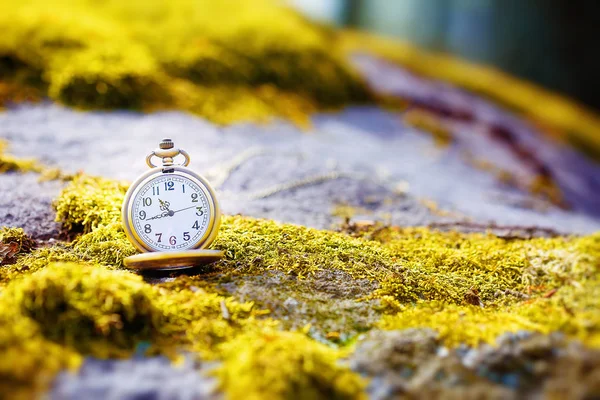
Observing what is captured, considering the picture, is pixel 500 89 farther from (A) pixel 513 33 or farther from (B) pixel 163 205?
(B) pixel 163 205

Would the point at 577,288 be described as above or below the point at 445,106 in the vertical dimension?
below

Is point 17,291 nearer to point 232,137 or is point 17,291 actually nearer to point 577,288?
point 577,288

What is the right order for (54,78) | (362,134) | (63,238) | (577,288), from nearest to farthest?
(577,288) → (63,238) → (54,78) → (362,134)

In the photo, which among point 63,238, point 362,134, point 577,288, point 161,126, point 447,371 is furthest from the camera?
point 362,134

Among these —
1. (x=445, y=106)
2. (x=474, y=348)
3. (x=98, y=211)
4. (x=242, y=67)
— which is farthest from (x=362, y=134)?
(x=474, y=348)

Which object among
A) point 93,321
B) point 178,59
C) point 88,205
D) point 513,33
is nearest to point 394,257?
point 93,321

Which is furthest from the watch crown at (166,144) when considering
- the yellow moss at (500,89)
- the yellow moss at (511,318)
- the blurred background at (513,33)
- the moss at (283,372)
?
the blurred background at (513,33)

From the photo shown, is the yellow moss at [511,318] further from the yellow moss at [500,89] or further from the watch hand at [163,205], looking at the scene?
the yellow moss at [500,89]
